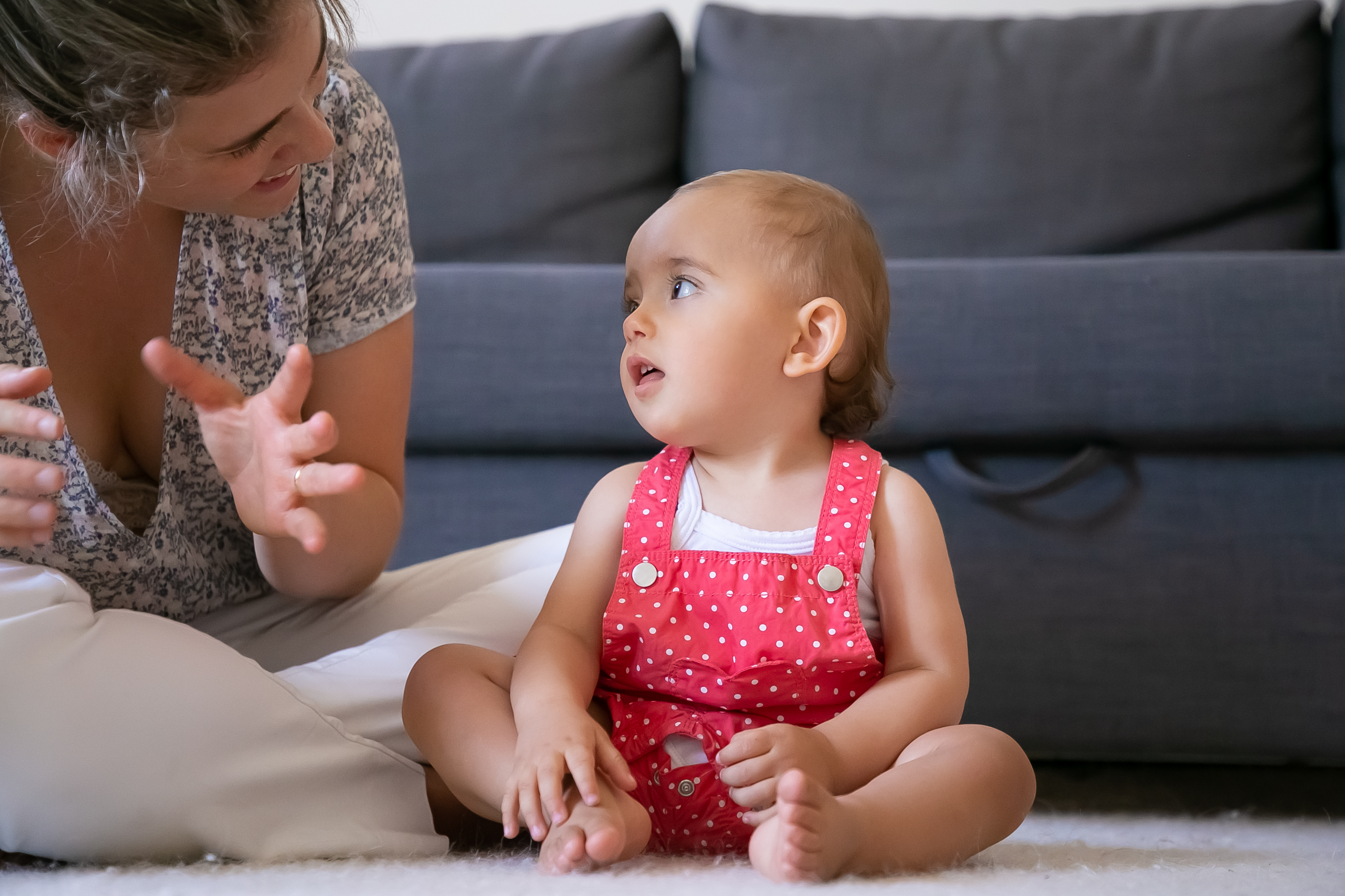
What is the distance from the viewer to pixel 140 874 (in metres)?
0.68

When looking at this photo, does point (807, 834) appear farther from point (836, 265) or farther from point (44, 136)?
point (44, 136)

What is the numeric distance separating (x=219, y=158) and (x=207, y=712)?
1.15 feet

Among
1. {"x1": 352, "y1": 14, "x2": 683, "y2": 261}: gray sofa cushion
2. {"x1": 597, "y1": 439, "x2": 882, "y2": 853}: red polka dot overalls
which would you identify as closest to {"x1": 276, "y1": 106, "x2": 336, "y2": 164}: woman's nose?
{"x1": 597, "y1": 439, "x2": 882, "y2": 853}: red polka dot overalls

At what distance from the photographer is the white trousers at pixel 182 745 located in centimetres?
69

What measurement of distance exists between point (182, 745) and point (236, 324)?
339mm

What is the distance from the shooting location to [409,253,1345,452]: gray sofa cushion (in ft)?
3.63

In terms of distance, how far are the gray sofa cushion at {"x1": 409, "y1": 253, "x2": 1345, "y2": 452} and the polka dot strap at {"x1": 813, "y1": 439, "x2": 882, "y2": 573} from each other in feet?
1.03

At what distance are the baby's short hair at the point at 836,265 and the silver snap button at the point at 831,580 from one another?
0.14 m

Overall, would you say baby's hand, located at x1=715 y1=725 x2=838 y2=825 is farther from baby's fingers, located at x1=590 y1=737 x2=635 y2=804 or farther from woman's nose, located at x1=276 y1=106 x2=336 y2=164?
woman's nose, located at x1=276 y1=106 x2=336 y2=164

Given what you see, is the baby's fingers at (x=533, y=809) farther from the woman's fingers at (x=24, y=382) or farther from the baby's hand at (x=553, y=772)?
the woman's fingers at (x=24, y=382)

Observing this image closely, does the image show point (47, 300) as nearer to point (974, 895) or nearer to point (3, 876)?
point (3, 876)

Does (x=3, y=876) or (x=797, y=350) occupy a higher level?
(x=797, y=350)

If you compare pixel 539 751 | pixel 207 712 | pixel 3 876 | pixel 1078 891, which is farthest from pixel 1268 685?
pixel 3 876

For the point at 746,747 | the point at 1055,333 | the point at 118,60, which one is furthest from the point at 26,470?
the point at 1055,333
